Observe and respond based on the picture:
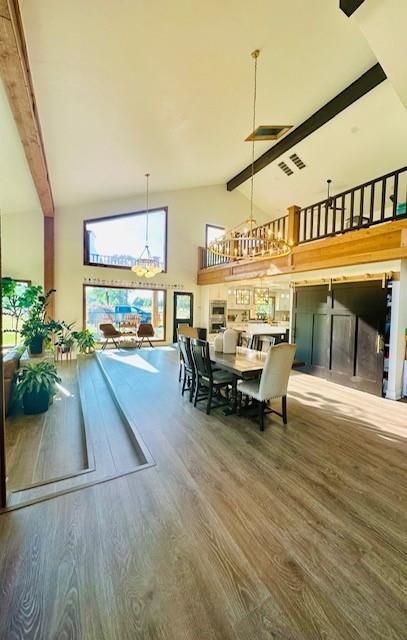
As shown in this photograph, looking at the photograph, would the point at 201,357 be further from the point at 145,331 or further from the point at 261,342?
the point at 145,331

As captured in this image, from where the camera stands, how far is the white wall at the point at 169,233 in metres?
7.36

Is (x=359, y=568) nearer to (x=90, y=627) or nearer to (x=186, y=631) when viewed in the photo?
(x=186, y=631)

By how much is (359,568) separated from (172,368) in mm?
4563

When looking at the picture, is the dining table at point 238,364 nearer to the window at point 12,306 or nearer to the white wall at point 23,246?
the window at point 12,306

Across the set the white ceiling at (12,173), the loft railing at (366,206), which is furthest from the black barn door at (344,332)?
the white ceiling at (12,173)

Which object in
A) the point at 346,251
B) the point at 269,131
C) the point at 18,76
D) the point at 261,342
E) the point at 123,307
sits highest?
the point at 269,131

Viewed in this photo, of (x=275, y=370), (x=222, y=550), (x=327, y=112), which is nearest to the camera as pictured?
(x=222, y=550)

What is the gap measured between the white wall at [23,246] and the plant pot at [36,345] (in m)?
2.81

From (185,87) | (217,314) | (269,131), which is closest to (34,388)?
(185,87)

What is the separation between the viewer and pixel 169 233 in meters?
8.79

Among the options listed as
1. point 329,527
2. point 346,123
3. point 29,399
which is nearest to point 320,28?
point 346,123

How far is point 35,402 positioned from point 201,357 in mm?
2315

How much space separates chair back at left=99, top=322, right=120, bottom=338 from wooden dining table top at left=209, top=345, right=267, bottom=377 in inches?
177

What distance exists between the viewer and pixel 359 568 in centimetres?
144
